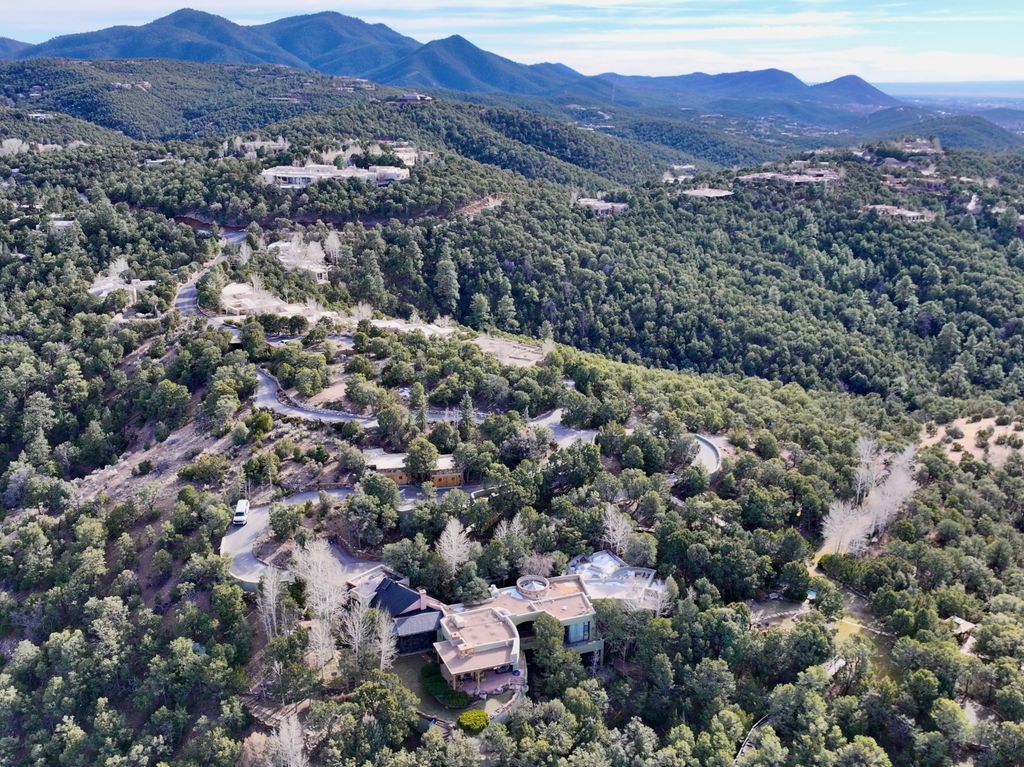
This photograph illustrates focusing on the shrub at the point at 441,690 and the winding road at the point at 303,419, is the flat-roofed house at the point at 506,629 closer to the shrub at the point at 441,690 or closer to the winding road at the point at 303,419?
the shrub at the point at 441,690

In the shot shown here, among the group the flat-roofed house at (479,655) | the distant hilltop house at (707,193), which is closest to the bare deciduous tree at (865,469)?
the flat-roofed house at (479,655)

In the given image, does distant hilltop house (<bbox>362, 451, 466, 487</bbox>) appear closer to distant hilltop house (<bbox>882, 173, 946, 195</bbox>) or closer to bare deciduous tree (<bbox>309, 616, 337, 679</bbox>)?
bare deciduous tree (<bbox>309, 616, 337, 679</bbox>)

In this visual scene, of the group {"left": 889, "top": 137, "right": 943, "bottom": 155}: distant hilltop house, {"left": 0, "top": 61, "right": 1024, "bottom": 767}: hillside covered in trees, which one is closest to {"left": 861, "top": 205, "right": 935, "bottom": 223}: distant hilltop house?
{"left": 0, "top": 61, "right": 1024, "bottom": 767}: hillside covered in trees

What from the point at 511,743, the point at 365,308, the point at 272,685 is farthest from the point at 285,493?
the point at 365,308

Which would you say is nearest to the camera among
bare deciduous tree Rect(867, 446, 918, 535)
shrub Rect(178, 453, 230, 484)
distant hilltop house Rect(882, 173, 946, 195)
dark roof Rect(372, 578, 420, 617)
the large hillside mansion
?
the large hillside mansion

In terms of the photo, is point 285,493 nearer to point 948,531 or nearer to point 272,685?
point 272,685

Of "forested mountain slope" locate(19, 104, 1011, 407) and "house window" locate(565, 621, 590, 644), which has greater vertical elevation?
"forested mountain slope" locate(19, 104, 1011, 407)

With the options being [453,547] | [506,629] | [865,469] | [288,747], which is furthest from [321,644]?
[865,469]

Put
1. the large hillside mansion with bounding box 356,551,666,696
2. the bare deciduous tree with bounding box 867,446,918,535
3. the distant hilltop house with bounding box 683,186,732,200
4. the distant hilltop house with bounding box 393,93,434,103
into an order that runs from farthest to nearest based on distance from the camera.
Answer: the distant hilltop house with bounding box 393,93,434,103 → the distant hilltop house with bounding box 683,186,732,200 → the bare deciduous tree with bounding box 867,446,918,535 → the large hillside mansion with bounding box 356,551,666,696

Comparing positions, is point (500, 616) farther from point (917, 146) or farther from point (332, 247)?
point (917, 146)
